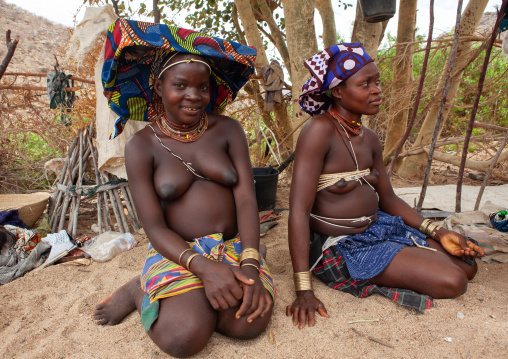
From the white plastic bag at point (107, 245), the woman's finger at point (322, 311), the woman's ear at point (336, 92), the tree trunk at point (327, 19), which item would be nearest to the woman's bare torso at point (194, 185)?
the woman's finger at point (322, 311)

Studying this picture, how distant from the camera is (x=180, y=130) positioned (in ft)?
6.28

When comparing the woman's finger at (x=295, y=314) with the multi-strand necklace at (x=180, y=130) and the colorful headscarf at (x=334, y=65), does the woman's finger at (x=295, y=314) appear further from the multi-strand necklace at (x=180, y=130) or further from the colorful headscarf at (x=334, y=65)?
the colorful headscarf at (x=334, y=65)

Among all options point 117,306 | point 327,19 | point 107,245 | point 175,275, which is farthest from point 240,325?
point 327,19

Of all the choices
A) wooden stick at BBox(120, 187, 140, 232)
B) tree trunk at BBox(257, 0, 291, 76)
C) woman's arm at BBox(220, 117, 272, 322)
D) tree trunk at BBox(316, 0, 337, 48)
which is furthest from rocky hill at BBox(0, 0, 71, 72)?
woman's arm at BBox(220, 117, 272, 322)

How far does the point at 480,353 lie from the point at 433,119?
427cm

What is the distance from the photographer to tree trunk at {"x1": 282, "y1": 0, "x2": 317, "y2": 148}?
11.0 ft

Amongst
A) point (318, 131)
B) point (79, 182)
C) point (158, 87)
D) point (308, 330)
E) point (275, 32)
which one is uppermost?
point (275, 32)

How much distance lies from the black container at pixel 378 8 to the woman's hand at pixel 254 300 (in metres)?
2.42

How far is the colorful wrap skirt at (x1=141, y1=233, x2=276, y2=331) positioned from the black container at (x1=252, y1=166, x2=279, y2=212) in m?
1.75

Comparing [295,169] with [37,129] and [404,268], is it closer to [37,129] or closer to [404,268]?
[404,268]

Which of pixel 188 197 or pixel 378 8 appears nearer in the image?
pixel 188 197

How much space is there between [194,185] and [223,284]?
0.59 m

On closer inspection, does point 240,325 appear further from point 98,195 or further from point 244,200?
point 98,195

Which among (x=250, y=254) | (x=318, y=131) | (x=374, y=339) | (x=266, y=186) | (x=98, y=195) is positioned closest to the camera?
(x=374, y=339)
